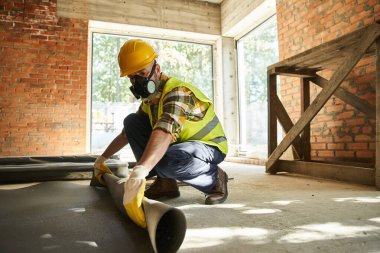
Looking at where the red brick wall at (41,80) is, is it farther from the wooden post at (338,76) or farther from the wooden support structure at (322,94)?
the wooden post at (338,76)

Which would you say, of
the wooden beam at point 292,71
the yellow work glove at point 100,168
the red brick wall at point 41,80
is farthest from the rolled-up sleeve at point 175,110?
the red brick wall at point 41,80

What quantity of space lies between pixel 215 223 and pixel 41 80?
15.6 ft

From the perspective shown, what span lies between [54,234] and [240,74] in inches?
227

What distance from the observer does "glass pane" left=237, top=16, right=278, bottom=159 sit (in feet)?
17.1

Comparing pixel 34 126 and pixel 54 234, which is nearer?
pixel 54 234

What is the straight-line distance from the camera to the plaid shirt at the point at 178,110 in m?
1.51

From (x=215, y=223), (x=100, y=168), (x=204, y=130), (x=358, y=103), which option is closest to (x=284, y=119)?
(x=358, y=103)

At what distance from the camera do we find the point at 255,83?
225 inches

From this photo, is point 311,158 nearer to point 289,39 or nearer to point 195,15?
point 289,39

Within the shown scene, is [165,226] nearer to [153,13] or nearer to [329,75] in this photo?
[329,75]

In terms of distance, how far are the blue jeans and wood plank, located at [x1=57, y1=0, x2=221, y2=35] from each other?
13.8 ft

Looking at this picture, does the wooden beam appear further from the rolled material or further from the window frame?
the window frame

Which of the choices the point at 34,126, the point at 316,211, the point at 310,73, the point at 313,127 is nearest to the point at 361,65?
the point at 310,73

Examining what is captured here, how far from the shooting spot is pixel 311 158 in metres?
3.71
